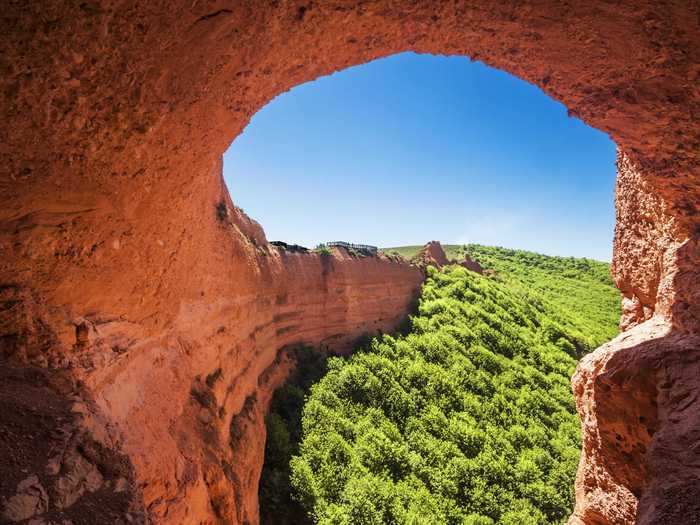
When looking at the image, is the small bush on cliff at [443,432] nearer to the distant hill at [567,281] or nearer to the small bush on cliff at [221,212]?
the small bush on cliff at [221,212]

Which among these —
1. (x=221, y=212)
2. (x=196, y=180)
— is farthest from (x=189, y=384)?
(x=221, y=212)

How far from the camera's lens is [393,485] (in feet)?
32.3

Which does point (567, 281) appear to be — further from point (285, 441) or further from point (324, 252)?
point (285, 441)

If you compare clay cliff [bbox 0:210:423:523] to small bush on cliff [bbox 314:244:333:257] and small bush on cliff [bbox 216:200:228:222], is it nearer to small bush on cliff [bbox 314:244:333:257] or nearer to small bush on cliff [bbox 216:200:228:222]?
small bush on cliff [bbox 216:200:228:222]

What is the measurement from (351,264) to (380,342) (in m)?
3.73

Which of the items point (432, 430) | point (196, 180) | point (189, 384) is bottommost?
point (432, 430)

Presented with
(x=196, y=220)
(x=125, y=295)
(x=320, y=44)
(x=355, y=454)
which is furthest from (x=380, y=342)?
(x=320, y=44)

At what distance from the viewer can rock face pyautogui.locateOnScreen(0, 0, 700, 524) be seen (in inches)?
108

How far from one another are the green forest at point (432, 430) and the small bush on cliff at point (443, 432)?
0.12ft

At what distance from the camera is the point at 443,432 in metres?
12.3

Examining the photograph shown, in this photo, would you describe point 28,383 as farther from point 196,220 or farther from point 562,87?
point 562,87

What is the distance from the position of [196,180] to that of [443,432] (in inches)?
434

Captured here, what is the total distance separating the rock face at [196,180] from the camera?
8.99ft

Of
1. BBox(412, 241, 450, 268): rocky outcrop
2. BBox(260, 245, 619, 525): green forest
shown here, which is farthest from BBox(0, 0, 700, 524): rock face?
BBox(412, 241, 450, 268): rocky outcrop
